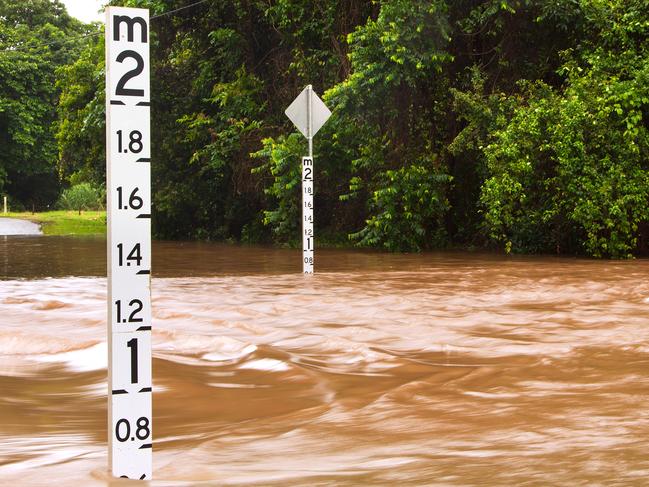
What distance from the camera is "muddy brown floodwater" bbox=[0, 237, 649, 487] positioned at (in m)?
4.29

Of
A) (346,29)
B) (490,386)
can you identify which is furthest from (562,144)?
(490,386)

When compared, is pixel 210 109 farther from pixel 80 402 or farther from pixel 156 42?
pixel 80 402

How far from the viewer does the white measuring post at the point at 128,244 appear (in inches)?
149

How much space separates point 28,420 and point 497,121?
16.5 m

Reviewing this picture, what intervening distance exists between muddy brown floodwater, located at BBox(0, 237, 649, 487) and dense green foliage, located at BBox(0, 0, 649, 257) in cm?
672

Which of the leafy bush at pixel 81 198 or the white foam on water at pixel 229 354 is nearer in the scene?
the white foam on water at pixel 229 354

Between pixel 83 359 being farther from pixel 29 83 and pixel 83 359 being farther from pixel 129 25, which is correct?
pixel 29 83

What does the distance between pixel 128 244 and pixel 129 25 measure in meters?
0.89

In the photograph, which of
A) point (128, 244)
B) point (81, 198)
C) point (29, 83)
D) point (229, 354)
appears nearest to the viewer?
point (128, 244)

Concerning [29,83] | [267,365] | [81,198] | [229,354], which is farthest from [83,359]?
[81,198]

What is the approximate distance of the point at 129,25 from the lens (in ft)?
12.9

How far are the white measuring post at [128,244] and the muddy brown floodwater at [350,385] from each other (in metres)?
0.32

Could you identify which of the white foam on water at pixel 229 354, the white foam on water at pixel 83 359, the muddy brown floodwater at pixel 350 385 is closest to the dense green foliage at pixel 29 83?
the muddy brown floodwater at pixel 350 385

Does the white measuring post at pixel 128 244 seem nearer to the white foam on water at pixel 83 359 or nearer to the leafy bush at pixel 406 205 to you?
the white foam on water at pixel 83 359
